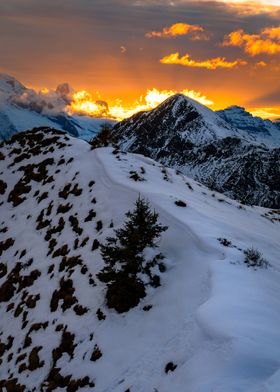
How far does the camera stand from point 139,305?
14258 millimetres

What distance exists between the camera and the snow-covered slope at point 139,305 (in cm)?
976

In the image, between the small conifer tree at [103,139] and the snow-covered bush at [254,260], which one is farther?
the small conifer tree at [103,139]

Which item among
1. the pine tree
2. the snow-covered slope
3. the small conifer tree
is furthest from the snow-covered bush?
the small conifer tree

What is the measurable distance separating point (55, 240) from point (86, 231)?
237 centimetres

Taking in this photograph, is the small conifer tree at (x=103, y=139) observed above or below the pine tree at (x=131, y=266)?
above

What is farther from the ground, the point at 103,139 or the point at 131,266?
the point at 103,139

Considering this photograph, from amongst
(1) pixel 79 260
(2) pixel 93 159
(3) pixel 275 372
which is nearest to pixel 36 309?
(1) pixel 79 260

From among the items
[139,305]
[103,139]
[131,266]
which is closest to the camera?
[139,305]

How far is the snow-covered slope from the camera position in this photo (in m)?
9.76

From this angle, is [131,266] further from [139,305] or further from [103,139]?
[103,139]

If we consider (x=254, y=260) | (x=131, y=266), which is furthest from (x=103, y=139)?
(x=254, y=260)

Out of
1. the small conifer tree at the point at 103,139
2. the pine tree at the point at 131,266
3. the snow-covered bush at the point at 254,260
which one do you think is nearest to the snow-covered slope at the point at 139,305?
the snow-covered bush at the point at 254,260

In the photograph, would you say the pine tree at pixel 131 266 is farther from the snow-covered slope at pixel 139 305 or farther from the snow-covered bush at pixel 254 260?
the snow-covered bush at pixel 254 260

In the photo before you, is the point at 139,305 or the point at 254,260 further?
the point at 254,260
